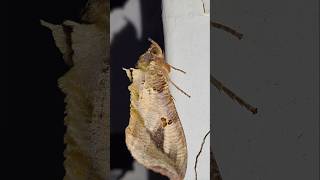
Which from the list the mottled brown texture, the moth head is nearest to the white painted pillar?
the moth head

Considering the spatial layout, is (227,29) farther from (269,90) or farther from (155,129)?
(155,129)

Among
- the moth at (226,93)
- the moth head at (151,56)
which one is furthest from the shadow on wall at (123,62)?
the moth at (226,93)

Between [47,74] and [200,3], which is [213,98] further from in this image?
[47,74]

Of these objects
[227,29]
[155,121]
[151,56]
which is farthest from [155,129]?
[227,29]

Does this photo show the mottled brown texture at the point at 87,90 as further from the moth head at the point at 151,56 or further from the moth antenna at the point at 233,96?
the moth antenna at the point at 233,96

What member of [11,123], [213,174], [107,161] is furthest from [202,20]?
[11,123]

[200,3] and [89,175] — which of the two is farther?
[89,175]
